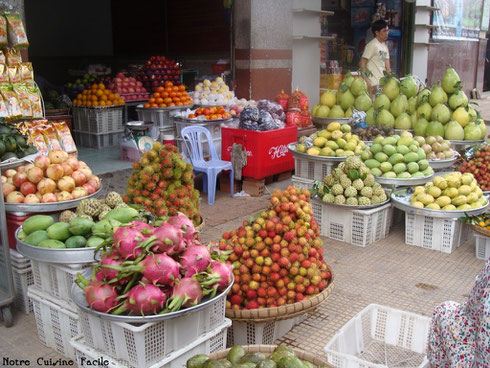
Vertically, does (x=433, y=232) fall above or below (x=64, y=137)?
below

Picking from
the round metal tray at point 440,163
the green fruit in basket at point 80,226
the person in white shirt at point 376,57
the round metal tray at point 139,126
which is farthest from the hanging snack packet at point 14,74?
the person in white shirt at point 376,57

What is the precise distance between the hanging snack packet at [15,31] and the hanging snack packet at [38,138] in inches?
37.4

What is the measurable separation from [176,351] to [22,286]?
5.67ft

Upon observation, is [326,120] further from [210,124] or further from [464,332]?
[464,332]

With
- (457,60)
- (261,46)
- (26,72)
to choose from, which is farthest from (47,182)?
(457,60)

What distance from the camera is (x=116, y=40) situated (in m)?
13.7

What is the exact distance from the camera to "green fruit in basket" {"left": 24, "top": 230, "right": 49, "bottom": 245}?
3102 millimetres

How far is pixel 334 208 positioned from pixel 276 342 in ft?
6.98

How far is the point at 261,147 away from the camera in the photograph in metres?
6.58

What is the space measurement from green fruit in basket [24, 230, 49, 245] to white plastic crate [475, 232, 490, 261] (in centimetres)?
382

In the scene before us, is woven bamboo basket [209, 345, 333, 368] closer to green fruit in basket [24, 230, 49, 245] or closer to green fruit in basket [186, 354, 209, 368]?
green fruit in basket [186, 354, 209, 368]

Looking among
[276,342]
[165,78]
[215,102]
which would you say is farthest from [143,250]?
[165,78]

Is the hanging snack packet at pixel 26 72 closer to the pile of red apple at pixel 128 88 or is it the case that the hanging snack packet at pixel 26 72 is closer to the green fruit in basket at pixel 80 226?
the green fruit in basket at pixel 80 226

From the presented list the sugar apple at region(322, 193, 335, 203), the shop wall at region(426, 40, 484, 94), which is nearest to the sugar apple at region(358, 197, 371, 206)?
the sugar apple at region(322, 193, 335, 203)
